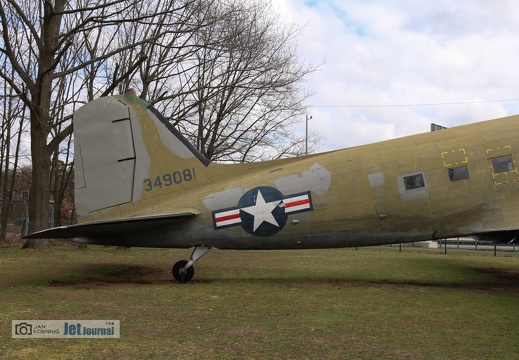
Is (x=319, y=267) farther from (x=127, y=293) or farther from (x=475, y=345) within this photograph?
(x=475, y=345)

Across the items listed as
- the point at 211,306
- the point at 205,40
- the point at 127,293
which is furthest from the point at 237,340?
the point at 205,40

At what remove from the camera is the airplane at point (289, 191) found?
1237 centimetres

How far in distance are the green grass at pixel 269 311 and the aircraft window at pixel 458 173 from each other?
293cm

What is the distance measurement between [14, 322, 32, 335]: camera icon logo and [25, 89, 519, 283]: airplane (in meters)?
4.59

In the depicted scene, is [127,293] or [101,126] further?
[101,126]

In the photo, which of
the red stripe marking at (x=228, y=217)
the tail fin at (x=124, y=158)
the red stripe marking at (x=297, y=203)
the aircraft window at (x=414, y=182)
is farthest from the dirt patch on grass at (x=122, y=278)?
the aircraft window at (x=414, y=182)

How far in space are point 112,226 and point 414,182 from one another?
801 cm

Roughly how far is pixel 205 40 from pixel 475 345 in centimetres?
2130

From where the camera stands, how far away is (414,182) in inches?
494

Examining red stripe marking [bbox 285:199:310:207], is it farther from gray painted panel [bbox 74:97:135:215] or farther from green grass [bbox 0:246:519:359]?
gray painted panel [bbox 74:97:135:215]

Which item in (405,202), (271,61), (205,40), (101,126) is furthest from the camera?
(271,61)

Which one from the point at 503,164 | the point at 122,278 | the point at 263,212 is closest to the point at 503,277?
the point at 503,164

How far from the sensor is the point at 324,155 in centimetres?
1366

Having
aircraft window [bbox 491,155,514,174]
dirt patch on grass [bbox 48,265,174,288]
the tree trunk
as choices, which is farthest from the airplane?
the tree trunk
